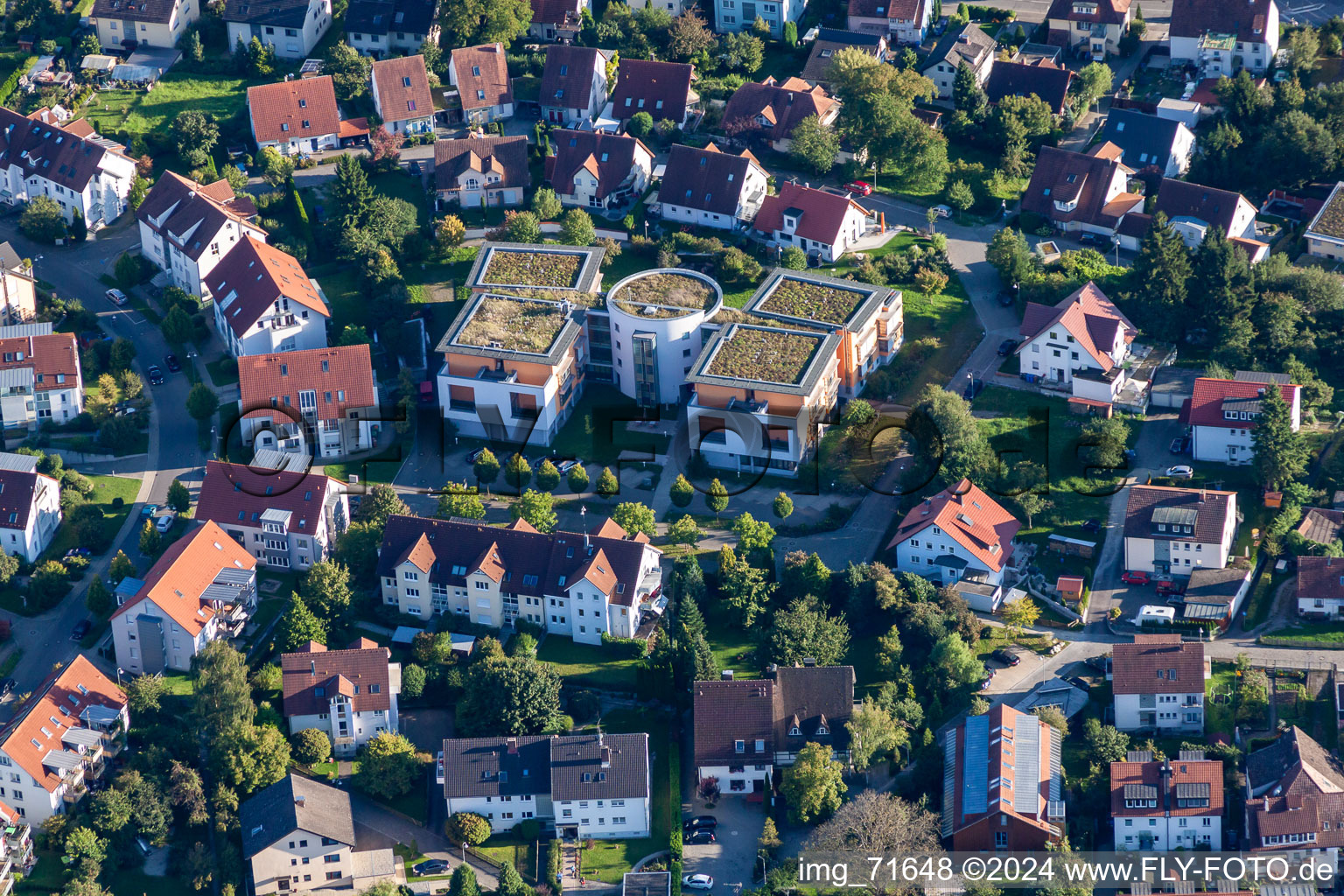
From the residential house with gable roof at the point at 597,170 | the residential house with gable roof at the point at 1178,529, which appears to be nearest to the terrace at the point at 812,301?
the residential house with gable roof at the point at 597,170

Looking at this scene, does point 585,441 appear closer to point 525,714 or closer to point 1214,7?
point 525,714

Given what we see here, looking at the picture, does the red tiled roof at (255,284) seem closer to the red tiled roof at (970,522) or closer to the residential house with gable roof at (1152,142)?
the red tiled roof at (970,522)

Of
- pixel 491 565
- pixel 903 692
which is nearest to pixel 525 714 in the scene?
pixel 491 565

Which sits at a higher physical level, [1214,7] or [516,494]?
[1214,7]

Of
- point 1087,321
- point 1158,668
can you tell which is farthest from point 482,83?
point 1158,668

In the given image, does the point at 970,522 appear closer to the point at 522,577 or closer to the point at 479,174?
the point at 522,577

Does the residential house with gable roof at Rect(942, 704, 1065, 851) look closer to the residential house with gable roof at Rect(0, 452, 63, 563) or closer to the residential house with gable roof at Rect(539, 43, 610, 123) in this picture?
the residential house with gable roof at Rect(0, 452, 63, 563)
